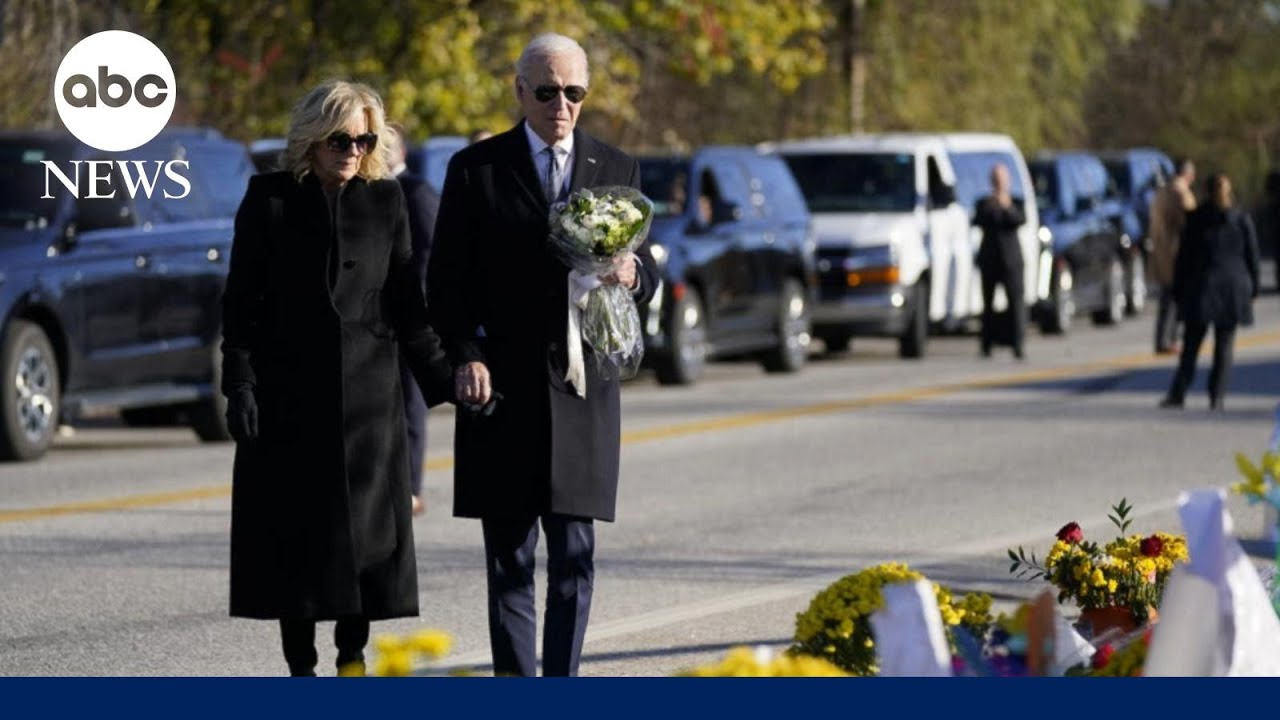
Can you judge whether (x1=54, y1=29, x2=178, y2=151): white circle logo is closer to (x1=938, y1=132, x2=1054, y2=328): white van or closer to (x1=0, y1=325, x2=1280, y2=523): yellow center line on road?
(x1=0, y1=325, x2=1280, y2=523): yellow center line on road

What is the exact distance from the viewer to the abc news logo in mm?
16875

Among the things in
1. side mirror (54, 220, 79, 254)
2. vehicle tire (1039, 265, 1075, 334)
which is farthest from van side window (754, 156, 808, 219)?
side mirror (54, 220, 79, 254)

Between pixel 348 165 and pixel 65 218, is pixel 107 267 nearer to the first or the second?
pixel 65 218

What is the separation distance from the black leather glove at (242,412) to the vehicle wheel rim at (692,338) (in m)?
15.7

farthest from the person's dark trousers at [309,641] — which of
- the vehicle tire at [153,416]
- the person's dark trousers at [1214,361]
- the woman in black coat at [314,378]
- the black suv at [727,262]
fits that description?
the black suv at [727,262]

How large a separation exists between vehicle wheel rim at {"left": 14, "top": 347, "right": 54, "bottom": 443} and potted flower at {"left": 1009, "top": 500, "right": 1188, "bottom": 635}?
9171 mm

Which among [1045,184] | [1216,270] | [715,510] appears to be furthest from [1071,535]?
[1045,184]

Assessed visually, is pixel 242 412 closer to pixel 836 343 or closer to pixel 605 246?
pixel 605 246

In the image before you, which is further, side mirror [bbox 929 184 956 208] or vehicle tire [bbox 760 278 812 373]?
side mirror [bbox 929 184 956 208]

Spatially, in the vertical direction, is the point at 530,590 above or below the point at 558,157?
below

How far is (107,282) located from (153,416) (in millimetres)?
3355

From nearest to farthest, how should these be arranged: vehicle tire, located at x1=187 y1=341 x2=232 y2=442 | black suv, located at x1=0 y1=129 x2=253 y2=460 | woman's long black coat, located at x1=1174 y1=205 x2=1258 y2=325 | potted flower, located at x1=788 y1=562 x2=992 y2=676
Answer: potted flower, located at x1=788 y1=562 x2=992 y2=676, black suv, located at x1=0 y1=129 x2=253 y2=460, vehicle tire, located at x1=187 y1=341 x2=232 y2=442, woman's long black coat, located at x1=1174 y1=205 x2=1258 y2=325

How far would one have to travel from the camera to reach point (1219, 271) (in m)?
19.5

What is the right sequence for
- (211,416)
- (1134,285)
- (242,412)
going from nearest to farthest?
1. (242,412)
2. (211,416)
3. (1134,285)
